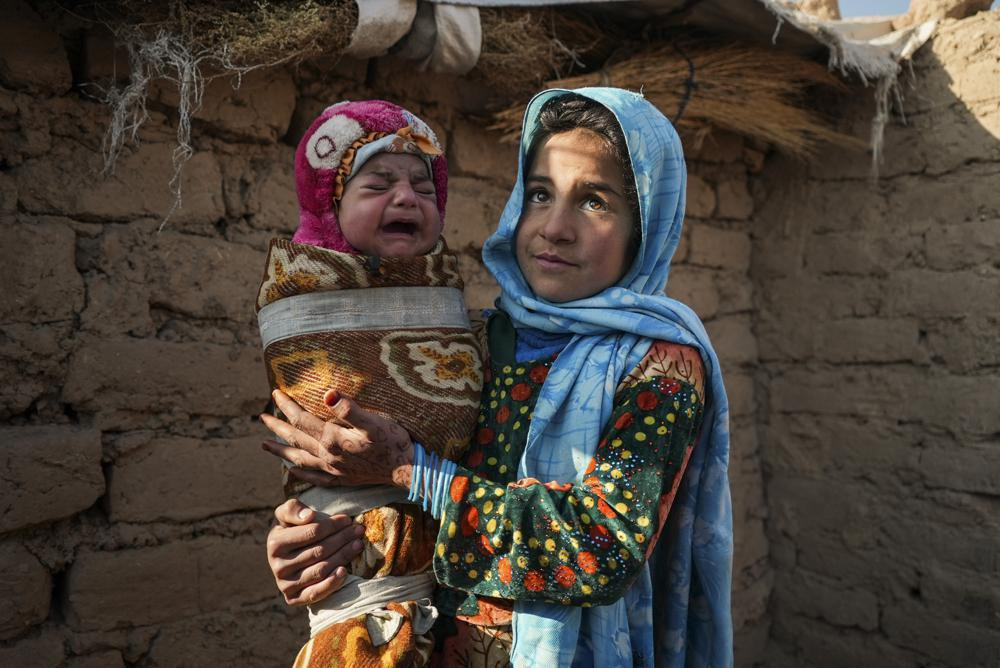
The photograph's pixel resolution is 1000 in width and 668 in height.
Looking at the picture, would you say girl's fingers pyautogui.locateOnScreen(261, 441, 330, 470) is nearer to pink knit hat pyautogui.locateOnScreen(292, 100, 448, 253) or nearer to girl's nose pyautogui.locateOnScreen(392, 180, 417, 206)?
pink knit hat pyautogui.locateOnScreen(292, 100, 448, 253)

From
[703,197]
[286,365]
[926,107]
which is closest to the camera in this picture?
[286,365]

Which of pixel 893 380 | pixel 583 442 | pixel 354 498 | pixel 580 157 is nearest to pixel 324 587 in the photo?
pixel 354 498

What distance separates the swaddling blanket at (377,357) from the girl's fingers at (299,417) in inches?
0.6

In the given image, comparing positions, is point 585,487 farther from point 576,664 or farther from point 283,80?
point 283,80

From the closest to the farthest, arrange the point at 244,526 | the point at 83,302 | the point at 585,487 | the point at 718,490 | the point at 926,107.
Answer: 1. the point at 585,487
2. the point at 718,490
3. the point at 83,302
4. the point at 244,526
5. the point at 926,107

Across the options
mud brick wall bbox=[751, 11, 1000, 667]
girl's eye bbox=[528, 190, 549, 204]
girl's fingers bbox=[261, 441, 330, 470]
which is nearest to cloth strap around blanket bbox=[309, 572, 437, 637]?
girl's fingers bbox=[261, 441, 330, 470]

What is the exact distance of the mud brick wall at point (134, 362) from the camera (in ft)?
7.42

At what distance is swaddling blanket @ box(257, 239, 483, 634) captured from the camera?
1584mm

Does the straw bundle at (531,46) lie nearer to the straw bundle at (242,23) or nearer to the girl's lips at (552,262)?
the straw bundle at (242,23)

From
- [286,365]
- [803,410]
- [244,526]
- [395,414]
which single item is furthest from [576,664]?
[803,410]

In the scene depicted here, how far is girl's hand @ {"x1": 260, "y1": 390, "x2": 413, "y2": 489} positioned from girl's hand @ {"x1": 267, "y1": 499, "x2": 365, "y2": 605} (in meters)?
0.07

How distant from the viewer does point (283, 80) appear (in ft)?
8.97

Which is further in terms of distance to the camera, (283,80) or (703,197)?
(703,197)

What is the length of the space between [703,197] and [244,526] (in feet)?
8.34
